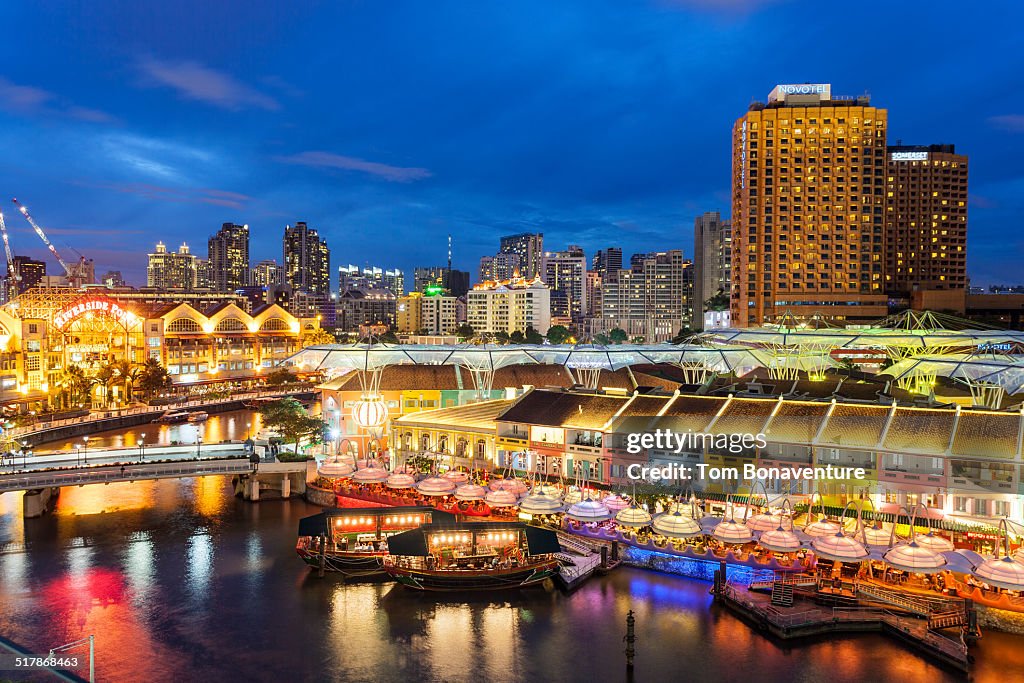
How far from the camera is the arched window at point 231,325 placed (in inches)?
4183

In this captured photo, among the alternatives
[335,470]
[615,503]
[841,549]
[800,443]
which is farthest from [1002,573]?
[335,470]

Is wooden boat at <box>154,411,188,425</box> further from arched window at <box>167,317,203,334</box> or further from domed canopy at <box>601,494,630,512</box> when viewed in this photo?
domed canopy at <box>601,494,630,512</box>

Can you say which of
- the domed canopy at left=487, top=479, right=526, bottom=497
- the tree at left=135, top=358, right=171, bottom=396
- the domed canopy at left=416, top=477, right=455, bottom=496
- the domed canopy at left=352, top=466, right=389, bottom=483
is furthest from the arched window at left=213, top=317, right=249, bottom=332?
the domed canopy at left=487, top=479, right=526, bottom=497

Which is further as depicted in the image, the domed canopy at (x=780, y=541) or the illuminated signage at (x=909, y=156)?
the illuminated signage at (x=909, y=156)

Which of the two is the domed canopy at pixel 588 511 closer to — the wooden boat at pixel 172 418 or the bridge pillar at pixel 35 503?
the bridge pillar at pixel 35 503

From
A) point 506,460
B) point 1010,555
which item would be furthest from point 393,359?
point 1010,555

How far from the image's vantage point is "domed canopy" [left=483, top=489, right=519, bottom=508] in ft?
116

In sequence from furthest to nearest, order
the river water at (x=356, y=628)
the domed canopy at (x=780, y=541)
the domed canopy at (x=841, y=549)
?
the domed canopy at (x=780, y=541) → the domed canopy at (x=841, y=549) → the river water at (x=356, y=628)

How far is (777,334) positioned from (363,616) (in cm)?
4035

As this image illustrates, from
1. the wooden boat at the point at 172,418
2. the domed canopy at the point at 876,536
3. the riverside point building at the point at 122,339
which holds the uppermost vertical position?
the riverside point building at the point at 122,339

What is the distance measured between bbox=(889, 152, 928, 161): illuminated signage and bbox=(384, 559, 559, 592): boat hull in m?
133

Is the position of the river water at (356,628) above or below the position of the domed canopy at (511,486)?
below

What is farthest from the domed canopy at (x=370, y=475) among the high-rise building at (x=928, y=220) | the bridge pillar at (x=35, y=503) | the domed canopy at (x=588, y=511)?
the high-rise building at (x=928, y=220)

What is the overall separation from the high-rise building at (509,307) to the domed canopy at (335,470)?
409ft
